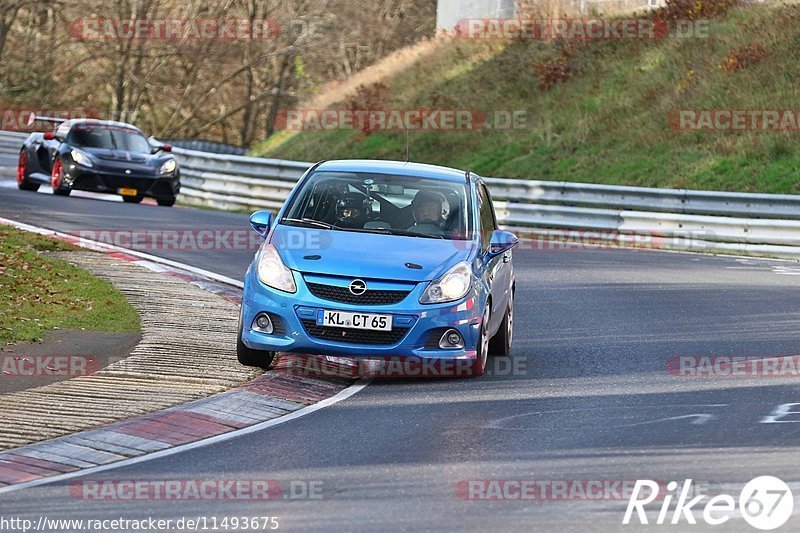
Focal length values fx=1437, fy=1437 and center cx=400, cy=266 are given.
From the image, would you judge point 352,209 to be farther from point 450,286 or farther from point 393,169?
point 450,286

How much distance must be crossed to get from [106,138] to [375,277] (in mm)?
18062

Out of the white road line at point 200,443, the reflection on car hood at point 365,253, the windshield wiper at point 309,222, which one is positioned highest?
the windshield wiper at point 309,222

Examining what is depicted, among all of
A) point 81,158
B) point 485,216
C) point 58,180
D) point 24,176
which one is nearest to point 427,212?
point 485,216

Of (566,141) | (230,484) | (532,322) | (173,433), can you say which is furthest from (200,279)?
(566,141)

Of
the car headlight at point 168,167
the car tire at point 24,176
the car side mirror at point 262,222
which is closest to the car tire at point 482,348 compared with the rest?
the car side mirror at point 262,222

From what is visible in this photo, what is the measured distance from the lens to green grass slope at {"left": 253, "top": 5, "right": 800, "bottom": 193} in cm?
2994

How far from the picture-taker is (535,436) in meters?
9.00

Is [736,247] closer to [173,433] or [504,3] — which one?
[173,433]

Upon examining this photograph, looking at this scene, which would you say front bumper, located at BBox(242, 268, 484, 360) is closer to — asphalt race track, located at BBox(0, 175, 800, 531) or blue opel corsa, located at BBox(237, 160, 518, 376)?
blue opel corsa, located at BBox(237, 160, 518, 376)

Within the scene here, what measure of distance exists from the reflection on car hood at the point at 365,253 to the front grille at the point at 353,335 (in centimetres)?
41

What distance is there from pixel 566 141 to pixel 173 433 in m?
26.1

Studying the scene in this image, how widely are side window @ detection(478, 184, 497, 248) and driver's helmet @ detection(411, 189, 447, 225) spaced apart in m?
0.41

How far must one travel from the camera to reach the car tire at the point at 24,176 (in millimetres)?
28297

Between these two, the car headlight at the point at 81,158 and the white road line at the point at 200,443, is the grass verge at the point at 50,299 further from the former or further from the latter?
the car headlight at the point at 81,158
